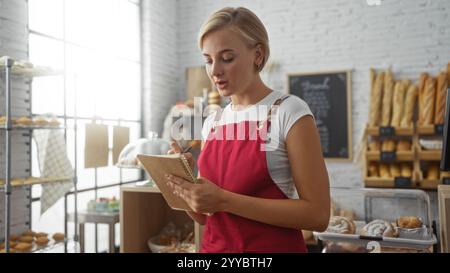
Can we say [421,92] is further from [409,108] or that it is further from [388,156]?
[388,156]

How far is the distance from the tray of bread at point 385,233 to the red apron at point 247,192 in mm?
942

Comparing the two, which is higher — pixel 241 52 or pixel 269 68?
pixel 269 68

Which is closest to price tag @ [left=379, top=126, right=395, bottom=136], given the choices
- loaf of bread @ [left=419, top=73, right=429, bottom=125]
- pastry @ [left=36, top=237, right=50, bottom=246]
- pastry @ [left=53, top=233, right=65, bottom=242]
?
loaf of bread @ [left=419, top=73, right=429, bottom=125]

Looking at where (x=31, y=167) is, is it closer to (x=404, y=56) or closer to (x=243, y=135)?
(x=243, y=135)

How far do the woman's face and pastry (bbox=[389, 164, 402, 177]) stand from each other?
3434mm

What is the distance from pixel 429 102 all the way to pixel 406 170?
0.73 metres

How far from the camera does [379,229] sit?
2.08 meters

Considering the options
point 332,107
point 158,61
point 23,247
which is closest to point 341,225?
point 23,247

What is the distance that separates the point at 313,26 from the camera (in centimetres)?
475

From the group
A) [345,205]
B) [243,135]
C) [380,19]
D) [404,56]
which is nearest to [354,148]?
[404,56]

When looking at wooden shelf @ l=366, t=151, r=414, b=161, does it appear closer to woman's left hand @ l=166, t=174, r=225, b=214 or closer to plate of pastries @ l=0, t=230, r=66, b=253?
plate of pastries @ l=0, t=230, r=66, b=253

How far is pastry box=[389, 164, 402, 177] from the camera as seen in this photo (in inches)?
161

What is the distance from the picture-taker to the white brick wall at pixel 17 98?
304 centimetres
